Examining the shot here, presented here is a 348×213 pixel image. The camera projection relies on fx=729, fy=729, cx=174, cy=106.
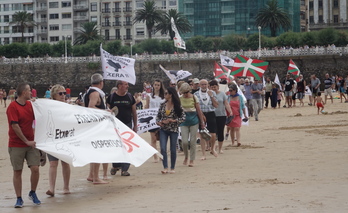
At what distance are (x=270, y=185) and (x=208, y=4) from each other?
303 feet

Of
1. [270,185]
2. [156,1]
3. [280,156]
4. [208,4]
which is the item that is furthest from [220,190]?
[156,1]

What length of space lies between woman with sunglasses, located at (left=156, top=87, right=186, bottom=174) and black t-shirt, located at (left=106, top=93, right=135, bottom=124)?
656 mm

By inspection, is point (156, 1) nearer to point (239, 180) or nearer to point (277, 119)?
point (277, 119)

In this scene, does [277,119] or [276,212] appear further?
[277,119]

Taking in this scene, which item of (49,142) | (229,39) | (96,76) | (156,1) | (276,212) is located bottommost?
(276,212)

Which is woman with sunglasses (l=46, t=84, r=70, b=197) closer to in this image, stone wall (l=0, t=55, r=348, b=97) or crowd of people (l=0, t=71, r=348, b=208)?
crowd of people (l=0, t=71, r=348, b=208)

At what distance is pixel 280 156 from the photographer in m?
15.2

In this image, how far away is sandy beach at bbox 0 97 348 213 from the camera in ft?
31.4

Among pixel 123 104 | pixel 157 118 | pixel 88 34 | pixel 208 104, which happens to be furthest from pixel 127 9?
pixel 123 104

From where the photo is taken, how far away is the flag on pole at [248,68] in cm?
3025

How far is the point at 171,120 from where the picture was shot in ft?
43.5

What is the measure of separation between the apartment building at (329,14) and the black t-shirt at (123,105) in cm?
10096

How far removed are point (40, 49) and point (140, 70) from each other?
65.6 ft

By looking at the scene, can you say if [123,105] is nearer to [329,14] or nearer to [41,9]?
[329,14]
